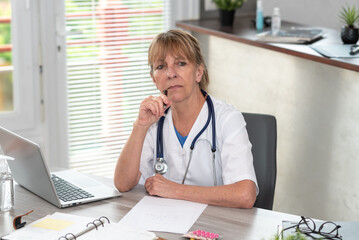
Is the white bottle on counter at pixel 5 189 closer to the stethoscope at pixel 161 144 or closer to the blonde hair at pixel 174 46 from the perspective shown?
the stethoscope at pixel 161 144

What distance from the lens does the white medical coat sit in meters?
2.09

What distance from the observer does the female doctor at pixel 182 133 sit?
6.81 ft

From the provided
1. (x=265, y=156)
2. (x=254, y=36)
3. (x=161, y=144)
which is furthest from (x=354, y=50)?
(x=161, y=144)

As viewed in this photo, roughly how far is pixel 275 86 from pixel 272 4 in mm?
1070

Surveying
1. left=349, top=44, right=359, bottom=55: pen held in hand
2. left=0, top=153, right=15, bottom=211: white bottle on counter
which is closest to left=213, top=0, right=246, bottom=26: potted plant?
left=349, top=44, right=359, bottom=55: pen held in hand

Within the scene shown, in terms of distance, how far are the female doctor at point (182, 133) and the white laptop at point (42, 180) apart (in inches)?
4.0

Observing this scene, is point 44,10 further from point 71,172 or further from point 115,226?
point 115,226

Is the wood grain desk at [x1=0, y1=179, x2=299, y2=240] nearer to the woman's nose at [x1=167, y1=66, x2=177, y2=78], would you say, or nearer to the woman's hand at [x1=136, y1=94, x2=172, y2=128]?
the woman's hand at [x1=136, y1=94, x2=172, y2=128]

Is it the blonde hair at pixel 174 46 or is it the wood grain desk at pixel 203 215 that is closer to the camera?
the wood grain desk at pixel 203 215

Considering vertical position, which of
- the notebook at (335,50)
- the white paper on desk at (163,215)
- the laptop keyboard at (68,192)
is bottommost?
the white paper on desk at (163,215)


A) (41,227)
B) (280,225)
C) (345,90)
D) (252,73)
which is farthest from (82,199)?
(252,73)

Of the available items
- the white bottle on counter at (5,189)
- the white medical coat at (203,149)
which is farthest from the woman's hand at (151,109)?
the white bottle on counter at (5,189)

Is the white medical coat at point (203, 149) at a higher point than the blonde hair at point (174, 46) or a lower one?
lower

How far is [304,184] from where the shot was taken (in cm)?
316
